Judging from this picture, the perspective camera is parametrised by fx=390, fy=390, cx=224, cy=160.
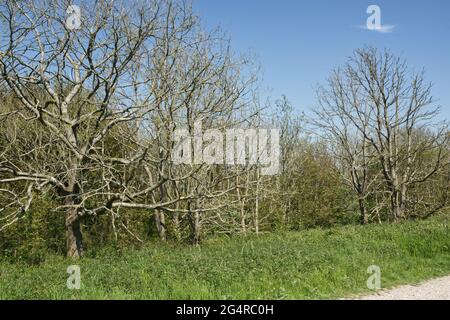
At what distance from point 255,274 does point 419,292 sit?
9.54ft

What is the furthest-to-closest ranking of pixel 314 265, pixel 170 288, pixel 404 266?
pixel 404 266 < pixel 314 265 < pixel 170 288

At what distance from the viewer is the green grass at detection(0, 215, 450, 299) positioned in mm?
6562

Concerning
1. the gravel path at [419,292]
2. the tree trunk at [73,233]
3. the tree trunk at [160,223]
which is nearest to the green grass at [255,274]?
the gravel path at [419,292]

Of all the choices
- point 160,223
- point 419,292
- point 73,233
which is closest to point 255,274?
point 419,292

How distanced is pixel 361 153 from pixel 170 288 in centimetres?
1723

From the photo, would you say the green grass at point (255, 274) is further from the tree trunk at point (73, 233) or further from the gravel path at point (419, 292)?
the tree trunk at point (73, 233)

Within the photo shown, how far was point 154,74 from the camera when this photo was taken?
1201 cm

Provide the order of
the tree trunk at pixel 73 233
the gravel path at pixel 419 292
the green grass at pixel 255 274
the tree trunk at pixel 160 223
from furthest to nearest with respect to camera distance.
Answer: the tree trunk at pixel 160 223, the tree trunk at pixel 73 233, the green grass at pixel 255 274, the gravel path at pixel 419 292

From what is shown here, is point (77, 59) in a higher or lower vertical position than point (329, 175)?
higher

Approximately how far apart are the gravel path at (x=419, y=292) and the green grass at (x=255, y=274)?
308mm

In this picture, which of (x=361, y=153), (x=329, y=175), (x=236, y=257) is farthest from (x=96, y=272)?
(x=329, y=175)

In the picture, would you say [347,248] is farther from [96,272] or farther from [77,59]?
[77,59]

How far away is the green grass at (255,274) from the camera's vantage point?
6.56m

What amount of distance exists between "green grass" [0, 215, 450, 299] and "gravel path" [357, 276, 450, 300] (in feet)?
1.01
